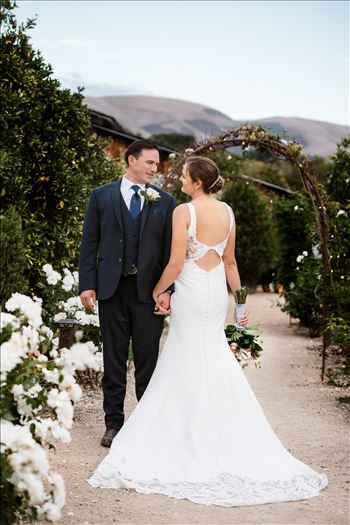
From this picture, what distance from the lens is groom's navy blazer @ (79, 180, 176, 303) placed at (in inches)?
230

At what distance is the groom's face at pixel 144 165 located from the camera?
5898mm

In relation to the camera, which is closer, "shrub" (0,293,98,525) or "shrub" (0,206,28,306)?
"shrub" (0,293,98,525)

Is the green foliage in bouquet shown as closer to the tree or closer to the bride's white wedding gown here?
the bride's white wedding gown

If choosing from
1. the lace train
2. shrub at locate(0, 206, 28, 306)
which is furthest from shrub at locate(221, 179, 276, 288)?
the lace train

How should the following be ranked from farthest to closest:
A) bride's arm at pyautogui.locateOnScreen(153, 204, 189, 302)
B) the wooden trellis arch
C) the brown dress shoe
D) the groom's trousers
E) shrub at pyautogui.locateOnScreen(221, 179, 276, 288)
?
shrub at pyautogui.locateOnScreen(221, 179, 276, 288) < the wooden trellis arch < the brown dress shoe < the groom's trousers < bride's arm at pyautogui.locateOnScreen(153, 204, 189, 302)

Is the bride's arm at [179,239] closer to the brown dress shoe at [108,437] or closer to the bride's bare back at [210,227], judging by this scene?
the bride's bare back at [210,227]

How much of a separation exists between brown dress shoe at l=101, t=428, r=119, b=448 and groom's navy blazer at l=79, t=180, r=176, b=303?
3.48 feet

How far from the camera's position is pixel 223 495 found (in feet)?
16.0

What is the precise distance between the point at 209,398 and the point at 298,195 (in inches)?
396

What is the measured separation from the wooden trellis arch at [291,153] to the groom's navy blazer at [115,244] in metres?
3.58

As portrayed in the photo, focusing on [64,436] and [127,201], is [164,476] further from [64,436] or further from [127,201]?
[127,201]

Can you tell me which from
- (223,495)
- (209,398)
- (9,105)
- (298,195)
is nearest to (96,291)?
(209,398)

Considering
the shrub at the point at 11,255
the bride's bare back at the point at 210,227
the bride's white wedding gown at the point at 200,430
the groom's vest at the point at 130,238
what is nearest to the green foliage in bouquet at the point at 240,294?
the bride's white wedding gown at the point at 200,430

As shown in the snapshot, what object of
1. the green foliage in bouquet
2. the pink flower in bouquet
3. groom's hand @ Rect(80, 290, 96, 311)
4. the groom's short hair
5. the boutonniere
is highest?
the groom's short hair
